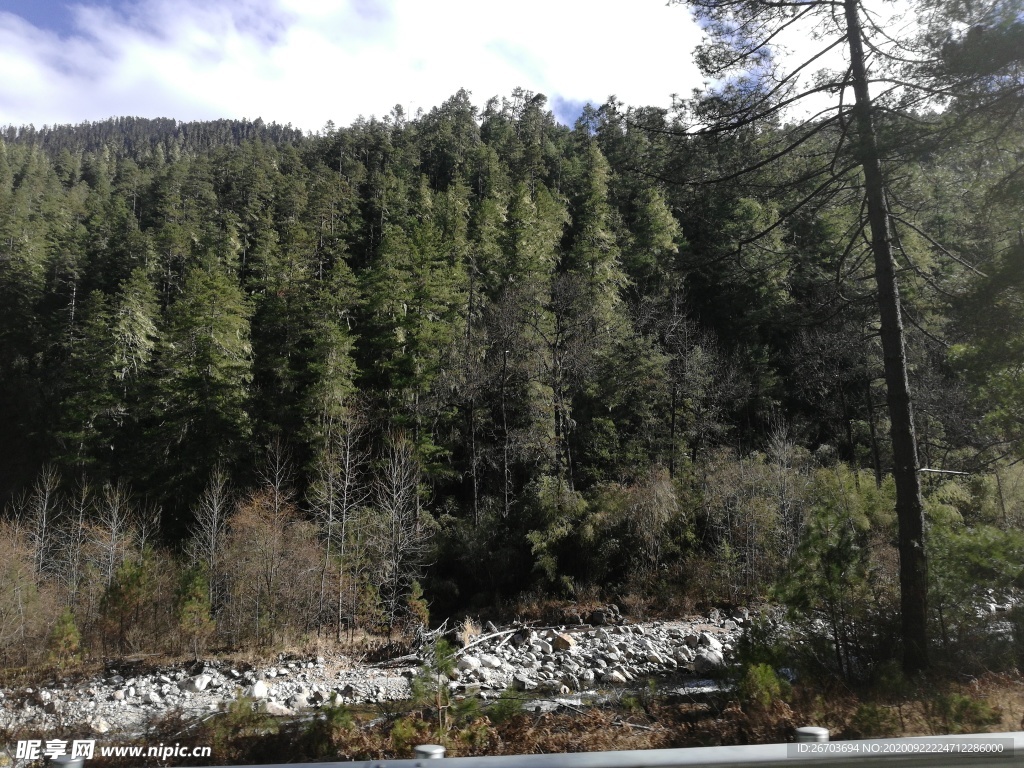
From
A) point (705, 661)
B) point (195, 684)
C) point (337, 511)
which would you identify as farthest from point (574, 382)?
point (195, 684)

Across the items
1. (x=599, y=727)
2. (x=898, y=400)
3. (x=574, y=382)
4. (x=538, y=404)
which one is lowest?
(x=599, y=727)

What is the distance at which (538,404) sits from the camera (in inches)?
907

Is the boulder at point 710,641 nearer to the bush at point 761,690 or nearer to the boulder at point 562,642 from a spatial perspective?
the boulder at point 562,642

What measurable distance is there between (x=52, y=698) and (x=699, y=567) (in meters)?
16.3

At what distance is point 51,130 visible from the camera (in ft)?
452

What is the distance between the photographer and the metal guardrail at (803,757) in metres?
2.42

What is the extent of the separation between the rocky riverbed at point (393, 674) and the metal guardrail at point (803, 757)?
8.14 meters

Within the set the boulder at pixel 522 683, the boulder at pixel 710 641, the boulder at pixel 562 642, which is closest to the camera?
the boulder at pixel 522 683

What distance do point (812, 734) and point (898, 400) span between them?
539 cm

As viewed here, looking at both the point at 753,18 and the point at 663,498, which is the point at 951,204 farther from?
the point at 663,498

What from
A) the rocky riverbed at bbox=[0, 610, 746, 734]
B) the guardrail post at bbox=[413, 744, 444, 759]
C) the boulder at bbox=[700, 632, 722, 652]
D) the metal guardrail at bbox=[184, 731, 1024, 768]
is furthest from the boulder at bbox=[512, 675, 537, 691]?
the metal guardrail at bbox=[184, 731, 1024, 768]

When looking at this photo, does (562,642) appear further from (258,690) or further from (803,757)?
(803,757)

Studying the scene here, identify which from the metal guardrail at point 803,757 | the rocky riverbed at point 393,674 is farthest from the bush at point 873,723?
the rocky riverbed at point 393,674

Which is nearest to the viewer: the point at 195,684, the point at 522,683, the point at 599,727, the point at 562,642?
the point at 599,727
